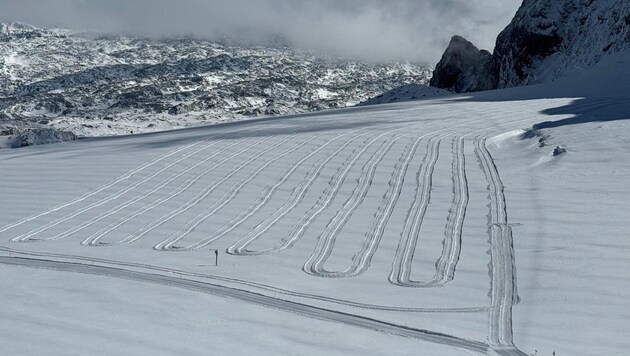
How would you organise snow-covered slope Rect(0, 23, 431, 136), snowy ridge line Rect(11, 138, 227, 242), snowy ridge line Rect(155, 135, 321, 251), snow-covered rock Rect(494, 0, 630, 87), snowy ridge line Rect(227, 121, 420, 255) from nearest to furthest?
snowy ridge line Rect(227, 121, 420, 255)
snowy ridge line Rect(155, 135, 321, 251)
snowy ridge line Rect(11, 138, 227, 242)
snow-covered rock Rect(494, 0, 630, 87)
snow-covered slope Rect(0, 23, 431, 136)

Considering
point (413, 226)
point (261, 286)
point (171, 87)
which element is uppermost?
point (171, 87)

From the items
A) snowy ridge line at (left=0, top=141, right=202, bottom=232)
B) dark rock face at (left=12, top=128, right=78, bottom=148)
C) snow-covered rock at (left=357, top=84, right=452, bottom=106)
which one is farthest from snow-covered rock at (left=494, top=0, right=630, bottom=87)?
snowy ridge line at (left=0, top=141, right=202, bottom=232)

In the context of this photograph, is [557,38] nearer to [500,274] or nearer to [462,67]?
[462,67]

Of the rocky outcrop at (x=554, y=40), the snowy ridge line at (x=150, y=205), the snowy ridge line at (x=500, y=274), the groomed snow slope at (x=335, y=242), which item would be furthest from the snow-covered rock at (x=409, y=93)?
the snowy ridge line at (x=500, y=274)

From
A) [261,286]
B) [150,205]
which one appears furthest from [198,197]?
[261,286]

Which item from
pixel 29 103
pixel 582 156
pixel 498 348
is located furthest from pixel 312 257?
pixel 29 103

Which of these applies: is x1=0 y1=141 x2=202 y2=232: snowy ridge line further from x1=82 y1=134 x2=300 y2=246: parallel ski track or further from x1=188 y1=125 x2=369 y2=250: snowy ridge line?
x1=188 y1=125 x2=369 y2=250: snowy ridge line
